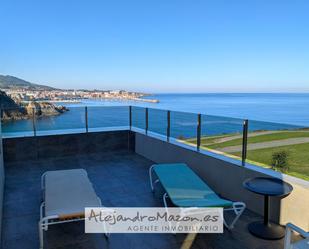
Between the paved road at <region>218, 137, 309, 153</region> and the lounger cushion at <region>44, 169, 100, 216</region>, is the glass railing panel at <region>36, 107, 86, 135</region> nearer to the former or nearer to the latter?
the lounger cushion at <region>44, 169, 100, 216</region>

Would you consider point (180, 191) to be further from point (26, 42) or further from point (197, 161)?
point (26, 42)

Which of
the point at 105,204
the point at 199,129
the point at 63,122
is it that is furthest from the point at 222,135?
the point at 63,122

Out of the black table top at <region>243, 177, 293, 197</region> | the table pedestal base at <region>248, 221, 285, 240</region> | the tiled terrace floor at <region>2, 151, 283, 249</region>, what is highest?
the black table top at <region>243, 177, 293, 197</region>

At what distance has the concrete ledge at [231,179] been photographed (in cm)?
282

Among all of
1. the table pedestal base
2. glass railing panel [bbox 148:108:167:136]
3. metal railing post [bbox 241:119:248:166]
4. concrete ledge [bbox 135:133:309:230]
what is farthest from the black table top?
glass railing panel [bbox 148:108:167:136]

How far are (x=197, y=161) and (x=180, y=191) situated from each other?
4.60ft

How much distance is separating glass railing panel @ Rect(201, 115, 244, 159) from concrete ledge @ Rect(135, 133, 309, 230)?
22cm

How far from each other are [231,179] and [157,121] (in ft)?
8.93

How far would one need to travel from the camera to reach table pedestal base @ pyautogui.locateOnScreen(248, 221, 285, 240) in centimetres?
267

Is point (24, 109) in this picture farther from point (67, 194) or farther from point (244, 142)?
point (244, 142)

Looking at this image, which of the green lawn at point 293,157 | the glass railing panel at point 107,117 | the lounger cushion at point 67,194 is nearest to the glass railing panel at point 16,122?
the glass railing panel at point 107,117

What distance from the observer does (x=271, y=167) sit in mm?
3557

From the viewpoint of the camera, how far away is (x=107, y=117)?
22.6 ft

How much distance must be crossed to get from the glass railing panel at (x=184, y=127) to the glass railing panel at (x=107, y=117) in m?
1.99
